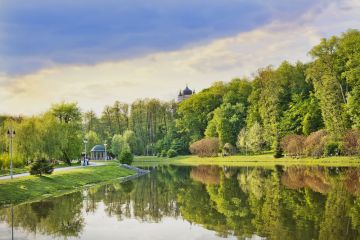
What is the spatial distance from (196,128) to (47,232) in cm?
8686

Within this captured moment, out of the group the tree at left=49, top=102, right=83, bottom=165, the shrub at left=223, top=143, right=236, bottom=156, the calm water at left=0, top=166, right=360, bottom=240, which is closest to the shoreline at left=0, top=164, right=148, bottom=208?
the calm water at left=0, top=166, right=360, bottom=240

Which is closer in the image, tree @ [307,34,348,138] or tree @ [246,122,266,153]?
tree @ [307,34,348,138]

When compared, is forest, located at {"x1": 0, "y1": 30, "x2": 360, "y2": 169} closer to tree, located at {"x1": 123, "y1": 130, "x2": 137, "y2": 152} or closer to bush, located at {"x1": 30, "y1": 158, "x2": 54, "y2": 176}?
tree, located at {"x1": 123, "y1": 130, "x2": 137, "y2": 152}

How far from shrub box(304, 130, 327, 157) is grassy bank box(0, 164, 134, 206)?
33.4 m

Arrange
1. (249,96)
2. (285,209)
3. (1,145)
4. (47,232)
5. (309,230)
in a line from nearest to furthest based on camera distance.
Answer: (309,230) → (47,232) → (285,209) → (1,145) → (249,96)

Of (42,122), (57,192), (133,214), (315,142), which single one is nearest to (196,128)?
(315,142)

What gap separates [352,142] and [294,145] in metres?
11.4

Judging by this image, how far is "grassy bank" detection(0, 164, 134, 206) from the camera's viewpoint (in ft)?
86.2

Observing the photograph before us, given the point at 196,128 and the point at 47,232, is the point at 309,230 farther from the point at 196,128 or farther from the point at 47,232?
the point at 196,128

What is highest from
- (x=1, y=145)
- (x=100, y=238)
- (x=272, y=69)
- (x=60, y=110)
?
(x=272, y=69)

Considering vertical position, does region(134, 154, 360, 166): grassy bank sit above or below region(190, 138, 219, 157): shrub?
below

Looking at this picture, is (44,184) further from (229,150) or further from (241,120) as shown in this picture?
(241,120)

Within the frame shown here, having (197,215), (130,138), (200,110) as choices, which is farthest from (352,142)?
(130,138)

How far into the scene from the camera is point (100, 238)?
16578mm
